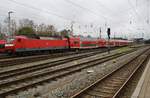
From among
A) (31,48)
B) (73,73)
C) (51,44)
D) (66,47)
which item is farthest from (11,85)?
(66,47)

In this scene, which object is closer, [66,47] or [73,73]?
[73,73]

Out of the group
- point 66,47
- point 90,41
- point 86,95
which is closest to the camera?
point 86,95

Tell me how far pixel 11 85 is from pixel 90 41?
41.6 meters

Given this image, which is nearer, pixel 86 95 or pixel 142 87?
pixel 86 95

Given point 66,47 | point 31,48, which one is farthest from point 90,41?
point 31,48

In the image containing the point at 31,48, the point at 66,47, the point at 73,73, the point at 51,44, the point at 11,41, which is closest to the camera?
the point at 73,73

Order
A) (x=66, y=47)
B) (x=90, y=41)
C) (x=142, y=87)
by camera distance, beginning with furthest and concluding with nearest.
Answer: (x=90, y=41) → (x=66, y=47) → (x=142, y=87)

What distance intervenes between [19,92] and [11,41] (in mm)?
18973

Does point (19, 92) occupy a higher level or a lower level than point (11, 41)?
lower

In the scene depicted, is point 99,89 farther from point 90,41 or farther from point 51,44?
point 90,41

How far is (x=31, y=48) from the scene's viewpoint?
31125mm

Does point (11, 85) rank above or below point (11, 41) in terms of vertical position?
below

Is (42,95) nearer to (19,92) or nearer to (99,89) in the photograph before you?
(19,92)

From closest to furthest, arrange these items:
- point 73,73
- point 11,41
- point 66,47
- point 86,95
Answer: point 86,95 → point 73,73 → point 11,41 → point 66,47
